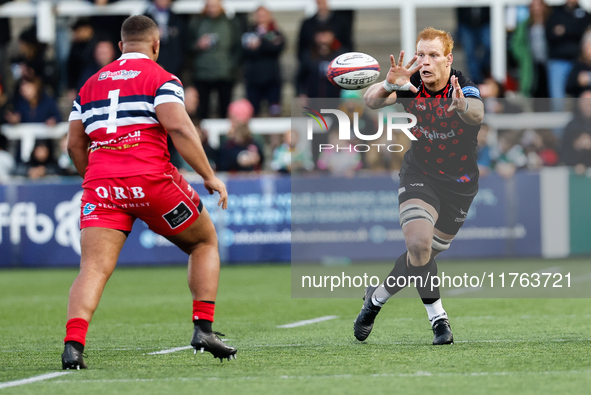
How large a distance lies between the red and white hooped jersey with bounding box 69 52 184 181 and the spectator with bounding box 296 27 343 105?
10044 millimetres

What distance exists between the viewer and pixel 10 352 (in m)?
6.68

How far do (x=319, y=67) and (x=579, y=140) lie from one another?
444cm

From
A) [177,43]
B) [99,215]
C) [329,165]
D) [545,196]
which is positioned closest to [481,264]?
[545,196]

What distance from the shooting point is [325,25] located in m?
16.2

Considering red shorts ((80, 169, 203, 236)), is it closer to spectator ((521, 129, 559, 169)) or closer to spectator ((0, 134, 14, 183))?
spectator ((521, 129, 559, 169))

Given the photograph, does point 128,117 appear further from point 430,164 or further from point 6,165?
point 6,165

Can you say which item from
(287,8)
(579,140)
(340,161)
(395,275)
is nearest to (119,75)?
(395,275)

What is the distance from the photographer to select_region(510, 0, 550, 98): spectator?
54.6ft

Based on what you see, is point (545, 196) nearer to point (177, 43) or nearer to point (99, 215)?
point (177, 43)

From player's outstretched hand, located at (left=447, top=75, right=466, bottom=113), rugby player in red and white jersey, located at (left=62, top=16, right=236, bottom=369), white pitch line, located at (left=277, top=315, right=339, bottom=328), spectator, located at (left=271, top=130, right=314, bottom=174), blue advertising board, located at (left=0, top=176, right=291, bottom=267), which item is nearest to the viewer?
rugby player in red and white jersey, located at (left=62, top=16, right=236, bottom=369)

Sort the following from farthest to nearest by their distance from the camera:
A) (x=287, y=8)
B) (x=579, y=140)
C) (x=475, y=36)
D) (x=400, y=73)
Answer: (x=287, y=8) < (x=475, y=36) < (x=579, y=140) < (x=400, y=73)

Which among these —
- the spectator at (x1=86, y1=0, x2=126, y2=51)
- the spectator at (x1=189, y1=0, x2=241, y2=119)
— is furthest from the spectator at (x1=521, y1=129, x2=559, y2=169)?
the spectator at (x1=86, y1=0, x2=126, y2=51)

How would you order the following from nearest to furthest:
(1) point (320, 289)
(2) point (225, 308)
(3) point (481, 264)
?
(2) point (225, 308), (1) point (320, 289), (3) point (481, 264)

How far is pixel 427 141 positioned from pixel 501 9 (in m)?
11.6
